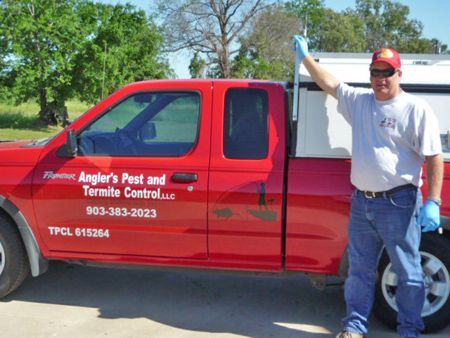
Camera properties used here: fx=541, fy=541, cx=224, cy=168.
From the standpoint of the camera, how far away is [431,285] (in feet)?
12.7

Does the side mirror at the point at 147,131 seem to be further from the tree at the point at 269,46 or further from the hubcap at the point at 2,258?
the tree at the point at 269,46

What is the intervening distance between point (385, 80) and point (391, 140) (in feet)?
1.23

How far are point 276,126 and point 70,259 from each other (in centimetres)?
194

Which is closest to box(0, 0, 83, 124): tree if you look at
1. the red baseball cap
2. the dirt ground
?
the dirt ground

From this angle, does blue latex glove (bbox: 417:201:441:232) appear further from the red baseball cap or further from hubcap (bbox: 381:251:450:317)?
the red baseball cap

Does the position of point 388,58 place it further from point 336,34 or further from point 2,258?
point 336,34

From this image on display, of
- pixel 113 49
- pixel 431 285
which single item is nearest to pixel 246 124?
pixel 431 285

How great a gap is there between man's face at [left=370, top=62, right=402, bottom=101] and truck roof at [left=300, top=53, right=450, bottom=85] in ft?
1.19

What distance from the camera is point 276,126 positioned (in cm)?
398

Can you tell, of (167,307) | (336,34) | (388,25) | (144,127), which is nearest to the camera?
(144,127)

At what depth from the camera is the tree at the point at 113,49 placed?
21656mm

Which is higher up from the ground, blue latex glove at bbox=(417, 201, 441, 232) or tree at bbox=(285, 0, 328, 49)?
tree at bbox=(285, 0, 328, 49)

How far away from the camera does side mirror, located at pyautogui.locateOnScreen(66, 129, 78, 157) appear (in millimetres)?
4080

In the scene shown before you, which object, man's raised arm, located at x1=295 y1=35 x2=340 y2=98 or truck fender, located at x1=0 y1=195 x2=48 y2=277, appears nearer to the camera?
man's raised arm, located at x1=295 y1=35 x2=340 y2=98
